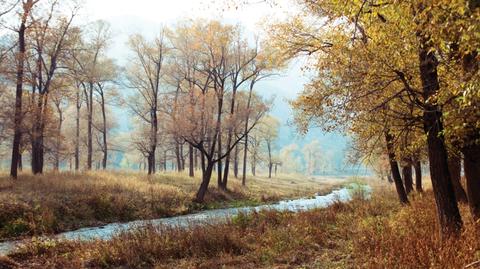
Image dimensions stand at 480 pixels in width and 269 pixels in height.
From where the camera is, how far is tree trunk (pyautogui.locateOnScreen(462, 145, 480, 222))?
9.40 metres

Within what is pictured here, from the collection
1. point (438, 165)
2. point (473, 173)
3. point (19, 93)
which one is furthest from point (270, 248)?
point (19, 93)

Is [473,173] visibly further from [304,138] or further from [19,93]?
[19,93]

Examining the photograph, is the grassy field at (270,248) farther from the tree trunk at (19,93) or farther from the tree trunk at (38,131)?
the tree trunk at (38,131)

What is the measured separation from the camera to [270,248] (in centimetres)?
955

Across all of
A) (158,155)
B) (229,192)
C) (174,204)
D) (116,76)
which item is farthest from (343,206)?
(158,155)


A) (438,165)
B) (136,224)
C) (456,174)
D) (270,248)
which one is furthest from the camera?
(136,224)

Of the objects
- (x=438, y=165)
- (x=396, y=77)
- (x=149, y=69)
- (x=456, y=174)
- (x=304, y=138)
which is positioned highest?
(x=149, y=69)

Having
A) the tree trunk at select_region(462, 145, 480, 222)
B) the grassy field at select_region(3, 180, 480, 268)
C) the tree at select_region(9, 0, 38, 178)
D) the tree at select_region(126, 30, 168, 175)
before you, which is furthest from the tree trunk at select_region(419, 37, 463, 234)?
the tree at select_region(126, 30, 168, 175)

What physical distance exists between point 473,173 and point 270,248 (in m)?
5.41

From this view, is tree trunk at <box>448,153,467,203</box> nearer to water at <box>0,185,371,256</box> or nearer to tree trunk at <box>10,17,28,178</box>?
water at <box>0,185,371,256</box>

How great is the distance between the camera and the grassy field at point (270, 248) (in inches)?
274

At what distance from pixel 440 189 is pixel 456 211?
0.54m

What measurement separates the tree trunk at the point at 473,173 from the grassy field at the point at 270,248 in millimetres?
569

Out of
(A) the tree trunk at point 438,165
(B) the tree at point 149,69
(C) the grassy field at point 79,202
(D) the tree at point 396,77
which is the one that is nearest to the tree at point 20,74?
(C) the grassy field at point 79,202
